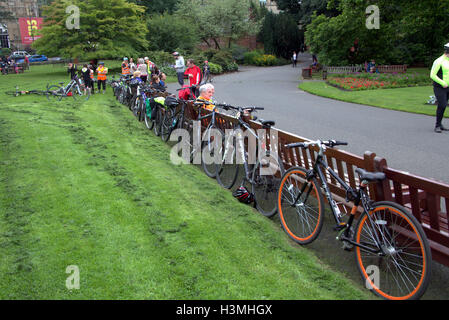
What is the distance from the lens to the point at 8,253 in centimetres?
446

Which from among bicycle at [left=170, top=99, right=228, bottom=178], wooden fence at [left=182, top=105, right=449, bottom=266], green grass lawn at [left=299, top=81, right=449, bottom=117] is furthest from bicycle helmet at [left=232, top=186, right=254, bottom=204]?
green grass lawn at [left=299, top=81, right=449, bottom=117]

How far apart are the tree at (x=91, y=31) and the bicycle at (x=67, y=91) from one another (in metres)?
16.0

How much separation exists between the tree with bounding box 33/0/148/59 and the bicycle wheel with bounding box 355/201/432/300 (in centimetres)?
3566

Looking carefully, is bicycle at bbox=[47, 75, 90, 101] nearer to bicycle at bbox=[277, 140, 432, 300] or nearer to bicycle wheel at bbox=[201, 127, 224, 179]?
bicycle wheel at bbox=[201, 127, 224, 179]

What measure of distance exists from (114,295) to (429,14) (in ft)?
111

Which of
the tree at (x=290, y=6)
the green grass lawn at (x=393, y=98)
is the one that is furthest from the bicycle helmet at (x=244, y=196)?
the tree at (x=290, y=6)

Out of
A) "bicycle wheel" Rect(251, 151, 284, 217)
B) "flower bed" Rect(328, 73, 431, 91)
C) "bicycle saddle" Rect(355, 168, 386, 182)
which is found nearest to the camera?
"bicycle saddle" Rect(355, 168, 386, 182)

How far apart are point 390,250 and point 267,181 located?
2.37m

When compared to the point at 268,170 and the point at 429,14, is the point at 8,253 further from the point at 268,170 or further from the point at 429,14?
the point at 429,14

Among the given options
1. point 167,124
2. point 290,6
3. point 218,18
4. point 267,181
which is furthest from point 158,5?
point 267,181

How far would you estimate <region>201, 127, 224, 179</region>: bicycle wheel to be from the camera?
7344 mm

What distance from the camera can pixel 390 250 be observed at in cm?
381

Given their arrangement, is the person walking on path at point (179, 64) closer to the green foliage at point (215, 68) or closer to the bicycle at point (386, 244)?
the green foliage at point (215, 68)

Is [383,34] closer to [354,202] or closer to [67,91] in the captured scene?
[67,91]
